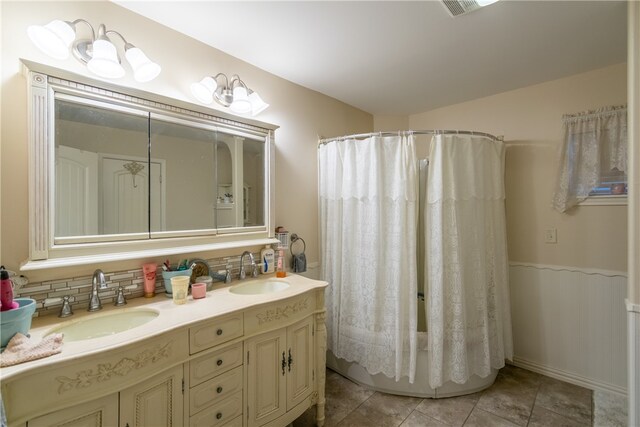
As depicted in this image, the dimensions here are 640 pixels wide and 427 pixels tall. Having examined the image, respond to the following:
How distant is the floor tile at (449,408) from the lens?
1814 mm

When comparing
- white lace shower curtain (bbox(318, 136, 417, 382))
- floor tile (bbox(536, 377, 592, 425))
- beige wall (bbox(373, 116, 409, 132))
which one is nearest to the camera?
floor tile (bbox(536, 377, 592, 425))

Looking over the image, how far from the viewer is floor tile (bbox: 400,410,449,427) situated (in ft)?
5.79

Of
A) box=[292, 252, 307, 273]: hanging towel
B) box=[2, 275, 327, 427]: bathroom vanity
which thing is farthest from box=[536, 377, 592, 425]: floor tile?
box=[292, 252, 307, 273]: hanging towel

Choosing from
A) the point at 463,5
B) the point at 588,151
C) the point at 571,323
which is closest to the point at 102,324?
the point at 463,5

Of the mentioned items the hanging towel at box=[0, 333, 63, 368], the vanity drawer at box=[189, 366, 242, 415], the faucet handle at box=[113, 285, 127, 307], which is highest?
the faucet handle at box=[113, 285, 127, 307]

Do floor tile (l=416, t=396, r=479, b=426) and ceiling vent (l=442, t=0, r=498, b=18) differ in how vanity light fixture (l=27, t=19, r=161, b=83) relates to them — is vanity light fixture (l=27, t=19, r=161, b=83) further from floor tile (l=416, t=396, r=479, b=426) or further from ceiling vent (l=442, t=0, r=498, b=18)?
floor tile (l=416, t=396, r=479, b=426)

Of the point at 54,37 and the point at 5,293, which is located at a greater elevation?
the point at 54,37

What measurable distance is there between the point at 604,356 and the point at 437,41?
2.58m

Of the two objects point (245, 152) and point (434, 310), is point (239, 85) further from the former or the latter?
point (434, 310)

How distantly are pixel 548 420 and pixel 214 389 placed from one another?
6.85ft

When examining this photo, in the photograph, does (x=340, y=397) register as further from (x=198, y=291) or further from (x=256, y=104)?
(x=256, y=104)

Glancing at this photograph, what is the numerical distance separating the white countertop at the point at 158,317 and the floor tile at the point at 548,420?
162cm

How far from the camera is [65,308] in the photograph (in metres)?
1.27

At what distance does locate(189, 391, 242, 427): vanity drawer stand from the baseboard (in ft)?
7.75
